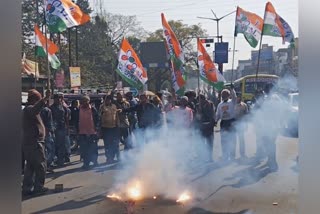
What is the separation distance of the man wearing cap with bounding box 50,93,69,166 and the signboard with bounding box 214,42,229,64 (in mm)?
4832

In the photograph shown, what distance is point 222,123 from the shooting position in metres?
8.31

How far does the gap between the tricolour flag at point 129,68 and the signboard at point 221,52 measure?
8.69 ft

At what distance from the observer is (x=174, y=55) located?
9445mm

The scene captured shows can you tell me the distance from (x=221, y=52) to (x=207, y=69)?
96.3 inches

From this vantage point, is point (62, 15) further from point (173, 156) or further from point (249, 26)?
point (249, 26)

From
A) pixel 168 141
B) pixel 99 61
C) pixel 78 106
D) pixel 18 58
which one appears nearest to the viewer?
pixel 18 58

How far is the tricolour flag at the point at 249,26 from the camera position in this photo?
10.3 meters

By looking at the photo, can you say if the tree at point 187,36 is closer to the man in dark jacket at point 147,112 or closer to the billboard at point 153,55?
the billboard at point 153,55

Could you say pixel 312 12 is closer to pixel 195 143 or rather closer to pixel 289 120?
pixel 289 120

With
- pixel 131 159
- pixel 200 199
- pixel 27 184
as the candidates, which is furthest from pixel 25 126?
pixel 131 159

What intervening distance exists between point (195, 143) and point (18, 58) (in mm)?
6167

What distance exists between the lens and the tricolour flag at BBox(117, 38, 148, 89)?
9547 millimetres

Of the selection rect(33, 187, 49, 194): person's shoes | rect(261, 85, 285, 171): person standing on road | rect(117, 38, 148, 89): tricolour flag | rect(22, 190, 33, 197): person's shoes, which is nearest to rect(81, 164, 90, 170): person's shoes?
rect(33, 187, 49, 194): person's shoes

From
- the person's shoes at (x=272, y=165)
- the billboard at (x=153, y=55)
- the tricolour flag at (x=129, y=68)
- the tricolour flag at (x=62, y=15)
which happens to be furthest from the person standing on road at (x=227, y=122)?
the billboard at (x=153, y=55)
